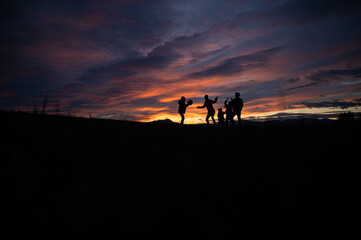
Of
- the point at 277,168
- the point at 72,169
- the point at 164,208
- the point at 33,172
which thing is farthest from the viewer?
the point at 277,168

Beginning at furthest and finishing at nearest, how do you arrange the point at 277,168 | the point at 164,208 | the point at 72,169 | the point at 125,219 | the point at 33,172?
1. the point at 277,168
2. the point at 72,169
3. the point at 33,172
4. the point at 164,208
5. the point at 125,219

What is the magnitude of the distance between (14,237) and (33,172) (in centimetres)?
70

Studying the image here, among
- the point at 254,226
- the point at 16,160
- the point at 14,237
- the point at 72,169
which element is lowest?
the point at 254,226

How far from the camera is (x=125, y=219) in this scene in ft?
3.43

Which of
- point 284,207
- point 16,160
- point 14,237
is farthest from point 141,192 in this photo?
point 16,160

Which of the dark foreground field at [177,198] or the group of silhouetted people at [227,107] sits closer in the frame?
the dark foreground field at [177,198]

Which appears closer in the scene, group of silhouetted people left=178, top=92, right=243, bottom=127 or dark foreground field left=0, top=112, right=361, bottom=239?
dark foreground field left=0, top=112, right=361, bottom=239

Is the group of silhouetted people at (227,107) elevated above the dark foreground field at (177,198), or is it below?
above

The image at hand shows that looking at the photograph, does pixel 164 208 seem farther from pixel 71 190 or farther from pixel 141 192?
pixel 71 190

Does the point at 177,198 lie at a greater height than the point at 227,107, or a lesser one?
lesser

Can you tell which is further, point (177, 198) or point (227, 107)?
point (227, 107)

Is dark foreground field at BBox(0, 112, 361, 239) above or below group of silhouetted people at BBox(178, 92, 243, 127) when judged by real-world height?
below

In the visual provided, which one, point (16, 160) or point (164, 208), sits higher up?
point (16, 160)

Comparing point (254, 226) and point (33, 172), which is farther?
point (33, 172)
